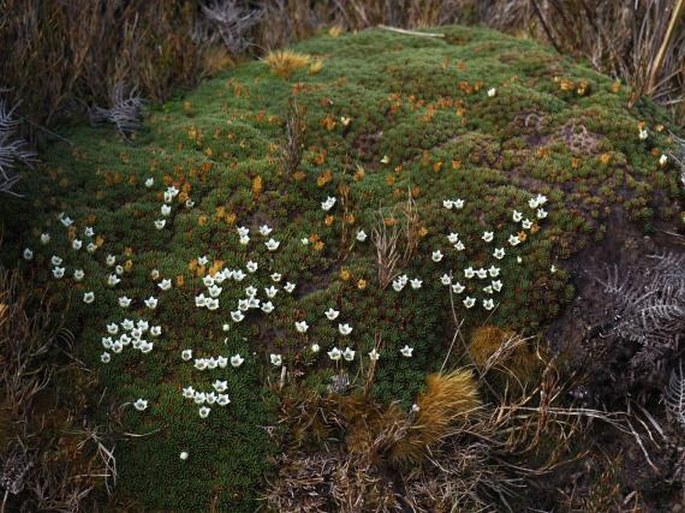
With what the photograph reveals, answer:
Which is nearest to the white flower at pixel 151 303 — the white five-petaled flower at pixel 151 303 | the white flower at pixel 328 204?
the white five-petaled flower at pixel 151 303

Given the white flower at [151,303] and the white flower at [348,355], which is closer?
the white flower at [348,355]

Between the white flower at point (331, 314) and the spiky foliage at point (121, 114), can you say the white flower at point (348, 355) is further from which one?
the spiky foliage at point (121, 114)

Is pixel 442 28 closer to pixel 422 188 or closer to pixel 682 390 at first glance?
pixel 422 188

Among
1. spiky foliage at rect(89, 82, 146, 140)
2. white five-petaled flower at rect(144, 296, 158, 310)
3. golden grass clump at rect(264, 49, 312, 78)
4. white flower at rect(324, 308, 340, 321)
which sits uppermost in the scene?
golden grass clump at rect(264, 49, 312, 78)

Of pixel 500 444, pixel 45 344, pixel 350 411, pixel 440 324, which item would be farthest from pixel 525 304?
pixel 45 344

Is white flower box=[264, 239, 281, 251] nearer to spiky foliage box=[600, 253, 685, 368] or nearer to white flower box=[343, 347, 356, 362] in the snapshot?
white flower box=[343, 347, 356, 362]

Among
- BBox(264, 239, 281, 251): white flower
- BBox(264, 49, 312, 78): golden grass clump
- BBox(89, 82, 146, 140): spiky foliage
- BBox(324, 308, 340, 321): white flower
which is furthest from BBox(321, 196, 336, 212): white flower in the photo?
BBox(264, 49, 312, 78): golden grass clump

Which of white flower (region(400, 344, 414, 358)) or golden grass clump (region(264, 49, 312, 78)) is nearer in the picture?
white flower (region(400, 344, 414, 358))
